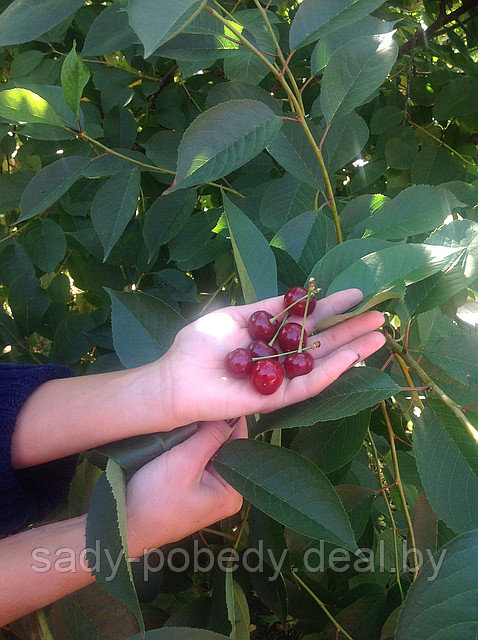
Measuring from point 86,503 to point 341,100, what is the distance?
74 centimetres

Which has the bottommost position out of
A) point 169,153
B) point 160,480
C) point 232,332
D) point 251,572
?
point 251,572

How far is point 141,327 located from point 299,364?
0.26 meters

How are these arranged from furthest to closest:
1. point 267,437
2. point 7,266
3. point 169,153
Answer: point 7,266 < point 169,153 < point 267,437

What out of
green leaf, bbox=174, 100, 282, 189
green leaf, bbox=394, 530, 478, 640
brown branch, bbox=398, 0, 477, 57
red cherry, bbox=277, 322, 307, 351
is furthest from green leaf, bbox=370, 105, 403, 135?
green leaf, bbox=394, 530, 478, 640

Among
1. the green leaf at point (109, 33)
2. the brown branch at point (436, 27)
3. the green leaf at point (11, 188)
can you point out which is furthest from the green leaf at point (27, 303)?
the brown branch at point (436, 27)

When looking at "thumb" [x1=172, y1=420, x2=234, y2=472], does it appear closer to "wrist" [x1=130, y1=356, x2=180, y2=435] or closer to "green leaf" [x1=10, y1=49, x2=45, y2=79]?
"wrist" [x1=130, y1=356, x2=180, y2=435]

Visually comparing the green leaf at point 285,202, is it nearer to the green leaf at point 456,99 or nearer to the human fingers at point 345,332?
the human fingers at point 345,332

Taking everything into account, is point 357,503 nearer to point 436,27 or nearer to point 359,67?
point 359,67

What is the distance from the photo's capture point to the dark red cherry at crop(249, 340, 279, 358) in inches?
31.3

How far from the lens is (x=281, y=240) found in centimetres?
88

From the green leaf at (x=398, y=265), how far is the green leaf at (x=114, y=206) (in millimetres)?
516

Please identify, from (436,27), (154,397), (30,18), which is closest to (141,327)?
(154,397)

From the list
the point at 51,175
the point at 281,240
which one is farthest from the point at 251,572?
the point at 51,175

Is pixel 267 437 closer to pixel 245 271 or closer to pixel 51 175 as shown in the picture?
pixel 245 271
